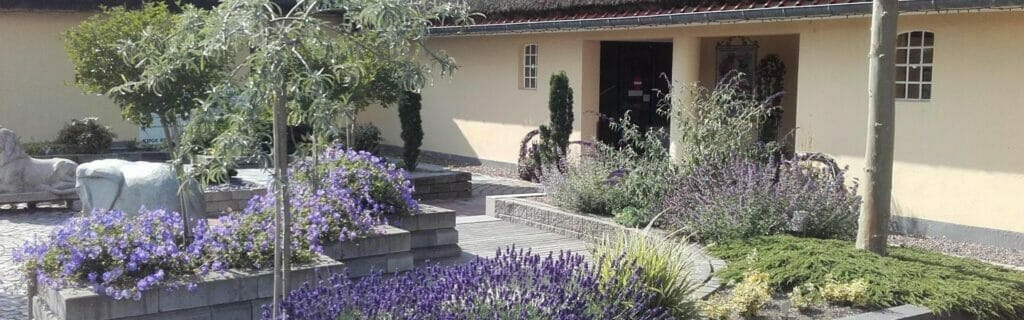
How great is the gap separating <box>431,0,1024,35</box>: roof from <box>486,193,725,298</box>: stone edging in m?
2.38

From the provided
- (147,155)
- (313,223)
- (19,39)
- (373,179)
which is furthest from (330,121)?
(19,39)

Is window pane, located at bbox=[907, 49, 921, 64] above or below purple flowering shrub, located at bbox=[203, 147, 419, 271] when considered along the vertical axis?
above

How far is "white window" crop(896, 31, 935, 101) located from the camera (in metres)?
10.0

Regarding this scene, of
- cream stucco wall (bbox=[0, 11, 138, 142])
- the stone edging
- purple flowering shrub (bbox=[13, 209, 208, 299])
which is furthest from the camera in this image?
cream stucco wall (bbox=[0, 11, 138, 142])

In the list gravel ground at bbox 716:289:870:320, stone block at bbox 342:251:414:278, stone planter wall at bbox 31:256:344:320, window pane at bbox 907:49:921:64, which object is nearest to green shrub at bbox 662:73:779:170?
window pane at bbox 907:49:921:64

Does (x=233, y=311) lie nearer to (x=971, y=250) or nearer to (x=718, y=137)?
(x=718, y=137)

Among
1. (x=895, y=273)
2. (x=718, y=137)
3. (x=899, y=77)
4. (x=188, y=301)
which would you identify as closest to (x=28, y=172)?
(x=188, y=301)

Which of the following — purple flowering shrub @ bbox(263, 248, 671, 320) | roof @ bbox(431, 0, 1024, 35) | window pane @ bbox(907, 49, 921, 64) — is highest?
roof @ bbox(431, 0, 1024, 35)

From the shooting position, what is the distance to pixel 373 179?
8250mm

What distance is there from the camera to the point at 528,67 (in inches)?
640

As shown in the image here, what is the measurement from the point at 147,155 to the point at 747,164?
11.0 m

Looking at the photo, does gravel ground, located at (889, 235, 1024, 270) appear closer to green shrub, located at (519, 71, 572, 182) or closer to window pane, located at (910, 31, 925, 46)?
window pane, located at (910, 31, 925, 46)

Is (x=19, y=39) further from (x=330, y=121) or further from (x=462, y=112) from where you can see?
(x=330, y=121)

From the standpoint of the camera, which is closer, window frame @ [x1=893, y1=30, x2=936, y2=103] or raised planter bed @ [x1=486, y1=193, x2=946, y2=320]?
raised planter bed @ [x1=486, y1=193, x2=946, y2=320]
